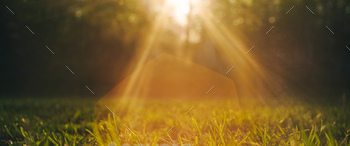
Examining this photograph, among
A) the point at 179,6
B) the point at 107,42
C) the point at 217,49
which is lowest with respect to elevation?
the point at 217,49

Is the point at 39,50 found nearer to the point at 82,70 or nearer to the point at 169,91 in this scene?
the point at 82,70

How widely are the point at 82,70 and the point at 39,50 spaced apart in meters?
1.54

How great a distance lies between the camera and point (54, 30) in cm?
900

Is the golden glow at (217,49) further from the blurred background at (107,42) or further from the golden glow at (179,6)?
the blurred background at (107,42)

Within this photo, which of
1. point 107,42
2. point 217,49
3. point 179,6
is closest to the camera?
point 179,6

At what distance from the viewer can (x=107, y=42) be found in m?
10.2

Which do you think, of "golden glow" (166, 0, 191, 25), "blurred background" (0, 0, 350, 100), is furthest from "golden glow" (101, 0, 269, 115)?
"blurred background" (0, 0, 350, 100)

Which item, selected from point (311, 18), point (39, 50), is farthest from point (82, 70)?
point (311, 18)

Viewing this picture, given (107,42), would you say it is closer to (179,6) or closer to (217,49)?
(217,49)

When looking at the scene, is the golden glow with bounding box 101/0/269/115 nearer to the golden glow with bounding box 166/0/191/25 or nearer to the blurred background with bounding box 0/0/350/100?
the golden glow with bounding box 166/0/191/25

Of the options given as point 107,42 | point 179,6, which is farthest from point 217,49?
point 107,42

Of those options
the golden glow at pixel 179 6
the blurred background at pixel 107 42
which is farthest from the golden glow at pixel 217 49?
the blurred background at pixel 107 42

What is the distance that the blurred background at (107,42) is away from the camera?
5.84 m

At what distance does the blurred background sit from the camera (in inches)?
230
